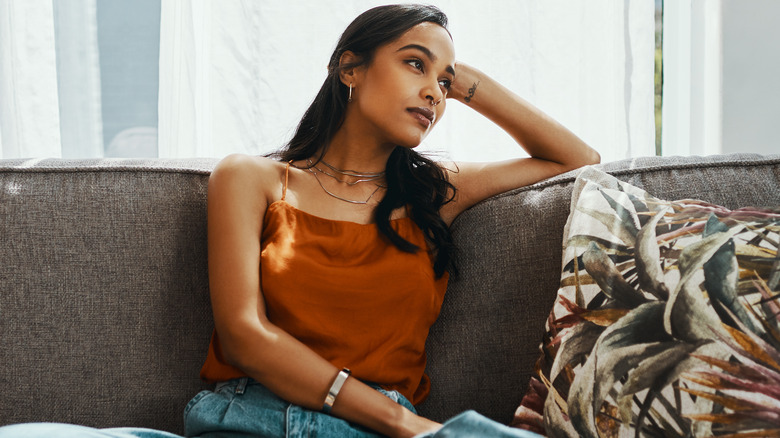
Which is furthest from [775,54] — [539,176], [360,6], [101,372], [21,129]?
[21,129]

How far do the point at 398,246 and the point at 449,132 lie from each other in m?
0.62

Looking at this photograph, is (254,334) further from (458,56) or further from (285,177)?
(458,56)

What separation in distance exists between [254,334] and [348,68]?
593 millimetres

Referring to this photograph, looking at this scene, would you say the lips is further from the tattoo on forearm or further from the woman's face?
the tattoo on forearm

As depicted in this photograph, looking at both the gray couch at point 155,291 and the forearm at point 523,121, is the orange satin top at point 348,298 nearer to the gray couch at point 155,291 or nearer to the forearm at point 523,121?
the gray couch at point 155,291

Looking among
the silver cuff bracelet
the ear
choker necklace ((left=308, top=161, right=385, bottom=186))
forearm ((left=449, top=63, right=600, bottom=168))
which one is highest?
the ear

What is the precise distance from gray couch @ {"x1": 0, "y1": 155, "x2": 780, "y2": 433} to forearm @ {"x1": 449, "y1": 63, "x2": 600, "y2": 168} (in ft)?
0.43

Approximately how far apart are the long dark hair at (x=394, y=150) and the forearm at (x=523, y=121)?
159 millimetres

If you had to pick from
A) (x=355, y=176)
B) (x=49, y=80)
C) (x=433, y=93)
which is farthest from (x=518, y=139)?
(x=49, y=80)

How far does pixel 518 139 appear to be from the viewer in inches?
54.4

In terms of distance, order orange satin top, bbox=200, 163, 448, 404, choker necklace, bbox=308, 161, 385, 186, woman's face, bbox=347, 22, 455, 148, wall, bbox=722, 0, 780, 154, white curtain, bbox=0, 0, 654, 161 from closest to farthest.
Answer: orange satin top, bbox=200, 163, 448, 404, woman's face, bbox=347, 22, 455, 148, choker necklace, bbox=308, 161, 385, 186, wall, bbox=722, 0, 780, 154, white curtain, bbox=0, 0, 654, 161

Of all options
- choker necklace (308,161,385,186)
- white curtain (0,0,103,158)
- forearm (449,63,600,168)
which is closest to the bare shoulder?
choker necklace (308,161,385,186)

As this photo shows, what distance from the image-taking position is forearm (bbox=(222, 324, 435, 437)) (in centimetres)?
100

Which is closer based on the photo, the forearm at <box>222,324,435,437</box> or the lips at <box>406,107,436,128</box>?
the forearm at <box>222,324,435,437</box>
